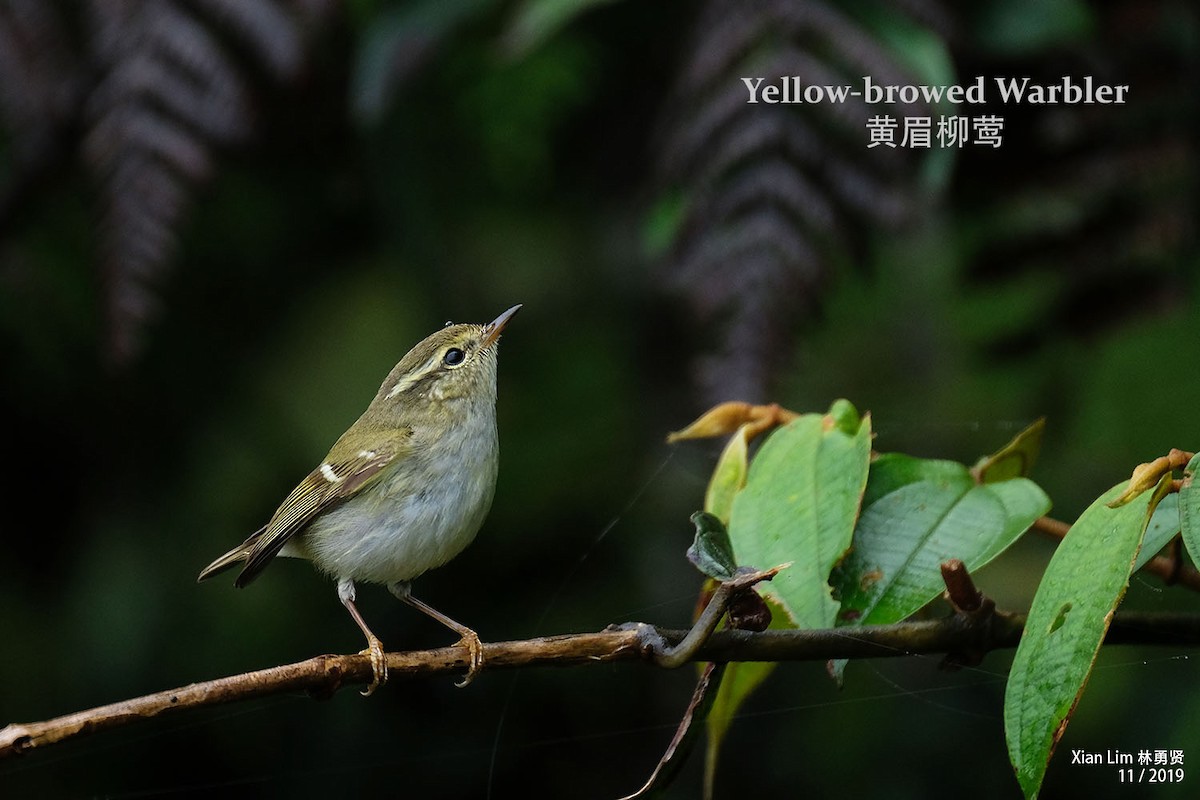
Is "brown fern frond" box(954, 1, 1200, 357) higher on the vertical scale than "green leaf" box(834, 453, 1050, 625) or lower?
higher

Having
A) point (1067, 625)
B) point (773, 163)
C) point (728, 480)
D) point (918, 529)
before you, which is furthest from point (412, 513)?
point (773, 163)

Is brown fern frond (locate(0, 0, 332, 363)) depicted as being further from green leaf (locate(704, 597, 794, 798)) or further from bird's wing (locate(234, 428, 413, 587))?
green leaf (locate(704, 597, 794, 798))

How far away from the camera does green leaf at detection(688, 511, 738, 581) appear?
0.87 meters

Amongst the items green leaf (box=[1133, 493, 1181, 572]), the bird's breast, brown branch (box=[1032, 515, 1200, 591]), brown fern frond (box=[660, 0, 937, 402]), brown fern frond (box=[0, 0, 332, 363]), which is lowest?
brown branch (box=[1032, 515, 1200, 591])

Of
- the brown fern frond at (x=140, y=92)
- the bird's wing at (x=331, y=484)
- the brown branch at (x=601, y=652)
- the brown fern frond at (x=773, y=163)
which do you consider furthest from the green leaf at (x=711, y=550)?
the brown fern frond at (x=140, y=92)

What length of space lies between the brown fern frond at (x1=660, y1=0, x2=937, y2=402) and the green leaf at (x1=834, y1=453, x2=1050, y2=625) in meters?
0.78

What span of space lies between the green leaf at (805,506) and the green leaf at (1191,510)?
0.25m

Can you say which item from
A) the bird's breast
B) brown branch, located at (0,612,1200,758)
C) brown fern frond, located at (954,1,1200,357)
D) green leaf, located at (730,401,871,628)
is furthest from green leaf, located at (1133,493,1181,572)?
brown fern frond, located at (954,1,1200,357)

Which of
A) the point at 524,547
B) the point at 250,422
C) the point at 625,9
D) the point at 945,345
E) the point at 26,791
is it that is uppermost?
the point at 625,9

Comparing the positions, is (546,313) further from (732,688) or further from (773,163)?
(732,688)

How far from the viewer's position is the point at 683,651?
82 cm

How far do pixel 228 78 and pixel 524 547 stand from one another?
103 cm

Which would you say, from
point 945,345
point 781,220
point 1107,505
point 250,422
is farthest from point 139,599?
point 1107,505

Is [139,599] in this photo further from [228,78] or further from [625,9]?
Result: [625,9]
